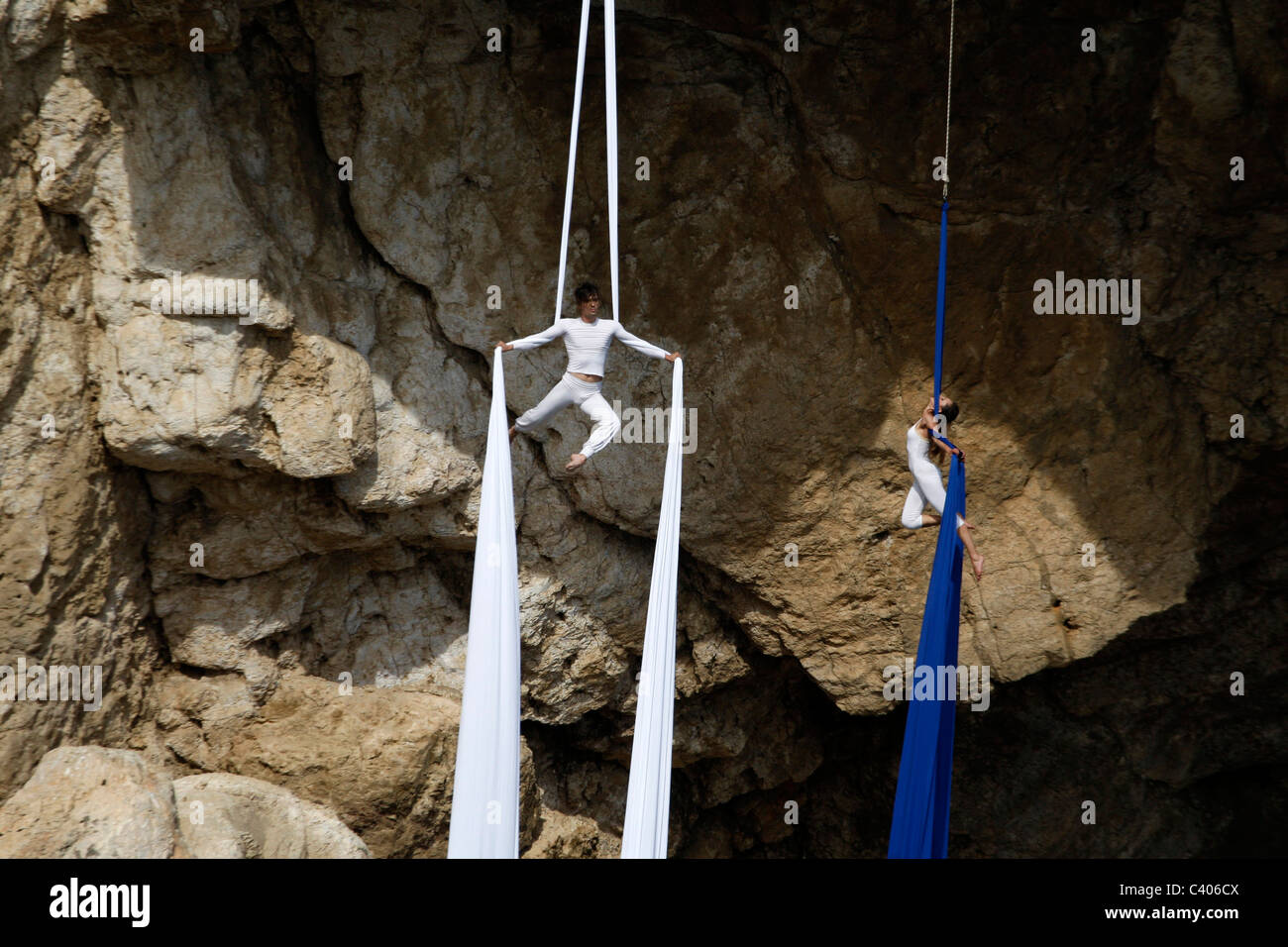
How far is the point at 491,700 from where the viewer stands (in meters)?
6.77

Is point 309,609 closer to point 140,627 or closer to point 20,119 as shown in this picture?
point 140,627

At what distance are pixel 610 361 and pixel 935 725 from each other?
14.0ft

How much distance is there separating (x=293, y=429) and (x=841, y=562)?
15.3 ft

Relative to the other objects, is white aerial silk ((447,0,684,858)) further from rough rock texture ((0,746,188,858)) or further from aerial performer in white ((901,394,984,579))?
rough rock texture ((0,746,188,858))

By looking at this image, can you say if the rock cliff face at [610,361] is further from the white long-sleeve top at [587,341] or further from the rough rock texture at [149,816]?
the white long-sleeve top at [587,341]

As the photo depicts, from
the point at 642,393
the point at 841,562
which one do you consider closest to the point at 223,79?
the point at 642,393

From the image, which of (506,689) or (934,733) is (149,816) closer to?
(506,689)

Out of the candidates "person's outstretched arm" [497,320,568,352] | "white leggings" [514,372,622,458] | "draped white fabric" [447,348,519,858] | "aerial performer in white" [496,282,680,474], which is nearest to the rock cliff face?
"white leggings" [514,372,622,458]

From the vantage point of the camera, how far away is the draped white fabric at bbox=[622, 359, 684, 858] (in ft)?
22.6

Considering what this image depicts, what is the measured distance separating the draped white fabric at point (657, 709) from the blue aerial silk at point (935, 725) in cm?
141

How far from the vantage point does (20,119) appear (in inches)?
312

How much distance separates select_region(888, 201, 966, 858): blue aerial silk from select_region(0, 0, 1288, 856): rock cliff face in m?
2.67

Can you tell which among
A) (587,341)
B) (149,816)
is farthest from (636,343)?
(149,816)

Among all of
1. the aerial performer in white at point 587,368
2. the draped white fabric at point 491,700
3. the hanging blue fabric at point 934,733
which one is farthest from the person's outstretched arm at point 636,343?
the hanging blue fabric at point 934,733
